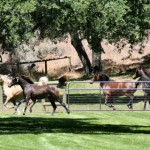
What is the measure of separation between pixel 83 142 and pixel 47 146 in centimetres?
131

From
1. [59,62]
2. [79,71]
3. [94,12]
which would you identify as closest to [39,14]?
[94,12]

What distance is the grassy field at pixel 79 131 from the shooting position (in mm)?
15461

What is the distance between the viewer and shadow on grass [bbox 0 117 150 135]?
62.9 feet

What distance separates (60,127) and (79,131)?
160 cm

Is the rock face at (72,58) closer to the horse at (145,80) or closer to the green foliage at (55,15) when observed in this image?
the horse at (145,80)

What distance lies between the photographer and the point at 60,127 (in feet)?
68.1

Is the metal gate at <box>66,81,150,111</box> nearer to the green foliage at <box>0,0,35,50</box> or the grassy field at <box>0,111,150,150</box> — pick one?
the grassy field at <box>0,111,150,150</box>

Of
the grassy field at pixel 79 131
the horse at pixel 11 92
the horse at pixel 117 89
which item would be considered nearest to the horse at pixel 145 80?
the horse at pixel 117 89

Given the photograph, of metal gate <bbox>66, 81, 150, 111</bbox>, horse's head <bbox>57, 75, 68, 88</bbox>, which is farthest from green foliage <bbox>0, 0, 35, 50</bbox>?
horse's head <bbox>57, 75, 68, 88</bbox>

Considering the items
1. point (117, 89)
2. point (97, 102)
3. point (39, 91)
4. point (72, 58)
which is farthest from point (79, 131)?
point (72, 58)

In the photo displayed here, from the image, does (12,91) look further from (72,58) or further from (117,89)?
(72,58)

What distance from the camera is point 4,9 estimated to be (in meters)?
17.5

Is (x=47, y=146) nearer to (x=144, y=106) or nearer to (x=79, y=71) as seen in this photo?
(x=144, y=106)

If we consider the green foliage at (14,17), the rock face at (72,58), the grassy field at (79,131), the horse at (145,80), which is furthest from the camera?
the rock face at (72,58)
